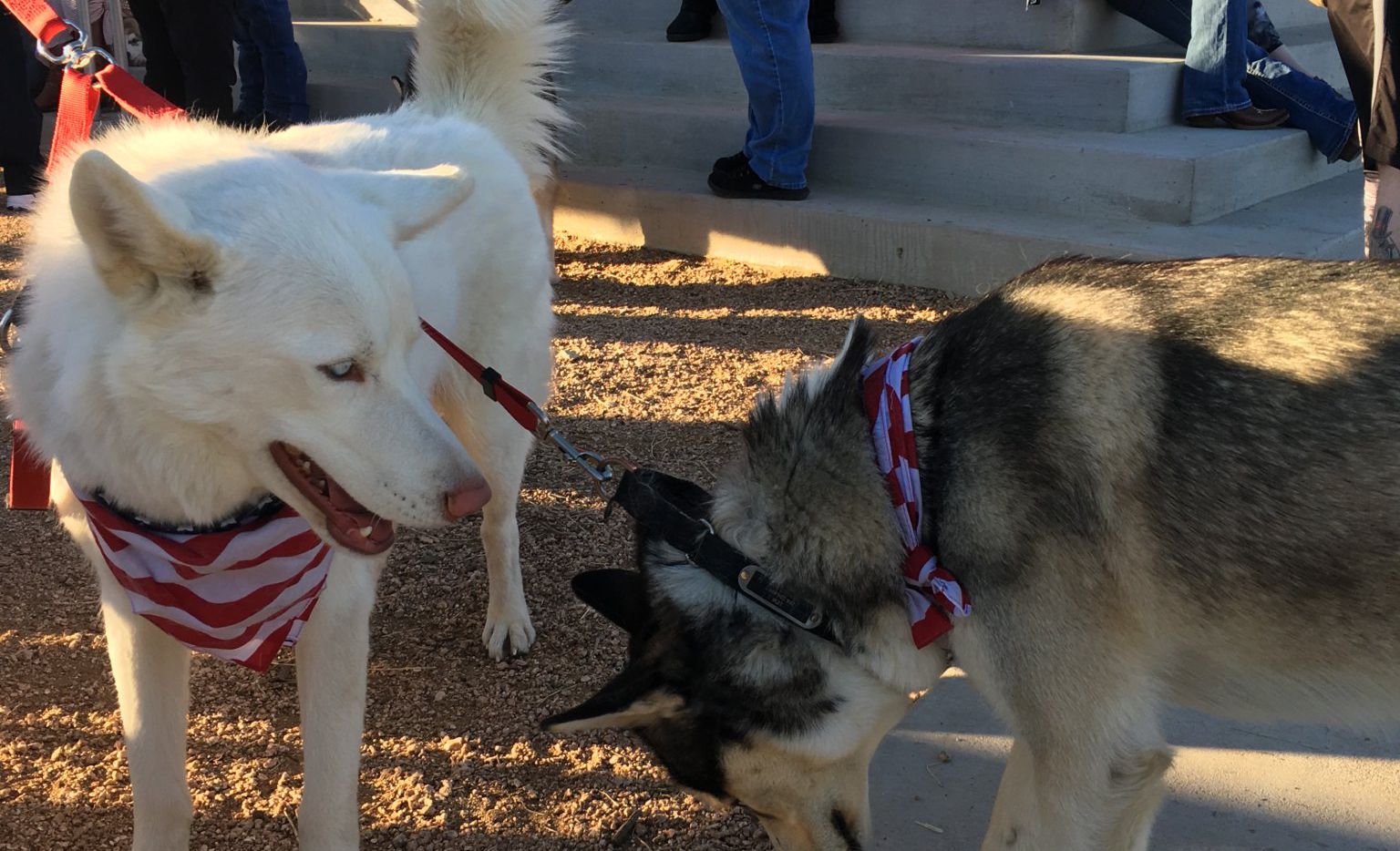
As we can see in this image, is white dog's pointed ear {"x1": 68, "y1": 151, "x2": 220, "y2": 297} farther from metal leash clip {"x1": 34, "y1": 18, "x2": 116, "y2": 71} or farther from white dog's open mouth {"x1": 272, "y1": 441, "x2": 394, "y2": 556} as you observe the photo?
metal leash clip {"x1": 34, "y1": 18, "x2": 116, "y2": 71}

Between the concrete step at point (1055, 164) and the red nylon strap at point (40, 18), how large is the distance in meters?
4.56

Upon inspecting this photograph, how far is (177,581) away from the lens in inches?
83.8

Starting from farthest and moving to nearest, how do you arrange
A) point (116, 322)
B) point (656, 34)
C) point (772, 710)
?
point (656, 34) → point (772, 710) → point (116, 322)

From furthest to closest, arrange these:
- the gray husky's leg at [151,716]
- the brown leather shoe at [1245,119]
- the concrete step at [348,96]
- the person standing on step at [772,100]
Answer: the concrete step at [348,96] → the brown leather shoe at [1245,119] → the person standing on step at [772,100] → the gray husky's leg at [151,716]

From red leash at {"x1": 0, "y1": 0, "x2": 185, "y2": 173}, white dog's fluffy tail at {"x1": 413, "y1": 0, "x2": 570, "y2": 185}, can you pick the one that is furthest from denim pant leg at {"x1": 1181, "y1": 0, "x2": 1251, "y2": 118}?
red leash at {"x1": 0, "y1": 0, "x2": 185, "y2": 173}

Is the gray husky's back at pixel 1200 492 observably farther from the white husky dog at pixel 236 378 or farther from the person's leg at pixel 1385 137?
the person's leg at pixel 1385 137

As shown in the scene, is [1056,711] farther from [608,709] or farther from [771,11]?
[771,11]

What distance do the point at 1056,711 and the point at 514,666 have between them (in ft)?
5.92

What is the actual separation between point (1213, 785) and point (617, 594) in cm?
154

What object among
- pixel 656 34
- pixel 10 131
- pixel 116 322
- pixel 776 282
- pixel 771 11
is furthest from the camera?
pixel 656 34

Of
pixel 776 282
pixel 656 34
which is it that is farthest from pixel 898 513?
pixel 656 34

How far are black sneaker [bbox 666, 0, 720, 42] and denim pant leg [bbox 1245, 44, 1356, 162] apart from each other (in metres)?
3.53

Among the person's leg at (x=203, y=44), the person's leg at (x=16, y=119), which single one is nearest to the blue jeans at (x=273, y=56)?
the person's leg at (x=16, y=119)

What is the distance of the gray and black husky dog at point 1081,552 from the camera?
206 cm
